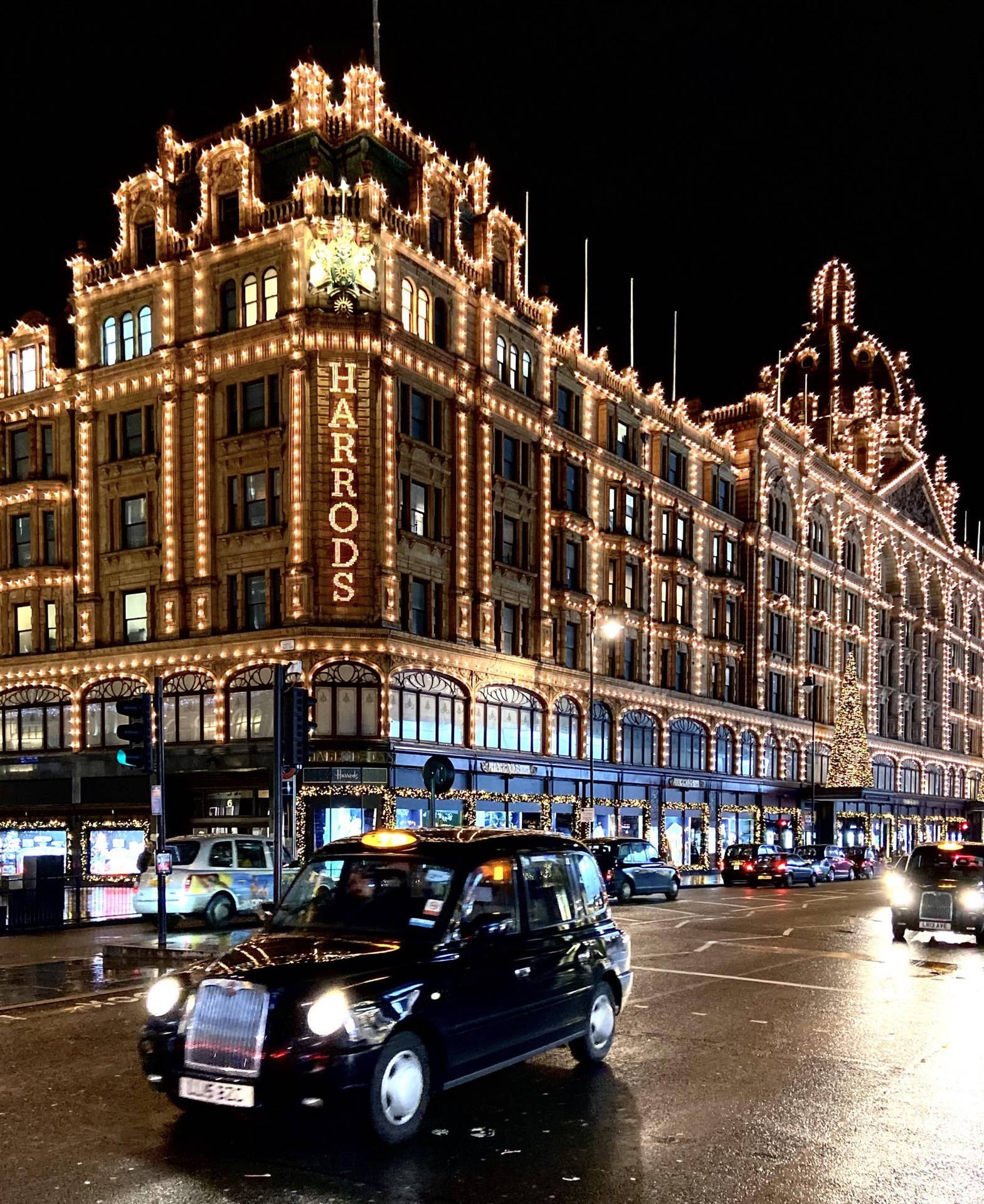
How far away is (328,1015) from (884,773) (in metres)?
77.5

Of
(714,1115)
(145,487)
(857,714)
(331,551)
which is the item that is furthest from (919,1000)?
(857,714)

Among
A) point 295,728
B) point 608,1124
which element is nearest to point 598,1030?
point 608,1124

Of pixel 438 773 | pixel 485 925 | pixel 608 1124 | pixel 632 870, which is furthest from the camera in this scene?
pixel 632 870

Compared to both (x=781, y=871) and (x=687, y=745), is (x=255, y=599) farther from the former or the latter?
(x=687, y=745)

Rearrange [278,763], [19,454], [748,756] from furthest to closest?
[748,756]
[19,454]
[278,763]

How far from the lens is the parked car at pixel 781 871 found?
4266 centimetres

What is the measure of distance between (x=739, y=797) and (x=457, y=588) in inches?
1023

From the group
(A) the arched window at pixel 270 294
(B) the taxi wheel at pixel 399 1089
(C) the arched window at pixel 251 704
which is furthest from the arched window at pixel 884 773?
(B) the taxi wheel at pixel 399 1089

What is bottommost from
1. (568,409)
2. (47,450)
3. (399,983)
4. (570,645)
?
(399,983)

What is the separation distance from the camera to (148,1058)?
317 inches

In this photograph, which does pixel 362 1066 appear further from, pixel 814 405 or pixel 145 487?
pixel 814 405

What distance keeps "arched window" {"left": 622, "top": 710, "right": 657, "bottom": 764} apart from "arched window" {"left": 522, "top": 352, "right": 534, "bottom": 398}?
1497 cm

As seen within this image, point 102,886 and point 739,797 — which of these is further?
point 739,797

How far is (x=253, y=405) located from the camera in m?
40.7
